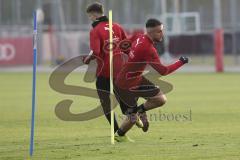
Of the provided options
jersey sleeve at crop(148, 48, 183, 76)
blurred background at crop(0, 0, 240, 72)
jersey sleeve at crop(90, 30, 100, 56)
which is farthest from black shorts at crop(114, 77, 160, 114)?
blurred background at crop(0, 0, 240, 72)

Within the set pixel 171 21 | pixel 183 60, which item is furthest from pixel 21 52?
pixel 183 60

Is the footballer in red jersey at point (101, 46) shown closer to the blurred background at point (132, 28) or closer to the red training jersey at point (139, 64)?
the red training jersey at point (139, 64)

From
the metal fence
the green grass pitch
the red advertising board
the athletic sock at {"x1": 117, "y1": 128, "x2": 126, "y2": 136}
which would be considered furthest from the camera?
the red advertising board

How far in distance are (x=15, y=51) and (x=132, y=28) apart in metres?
7.07

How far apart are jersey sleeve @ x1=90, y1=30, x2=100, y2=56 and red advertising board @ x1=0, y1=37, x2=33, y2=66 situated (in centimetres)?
3142

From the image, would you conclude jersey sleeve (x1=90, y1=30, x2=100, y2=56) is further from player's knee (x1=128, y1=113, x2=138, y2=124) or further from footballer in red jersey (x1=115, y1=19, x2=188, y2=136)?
player's knee (x1=128, y1=113, x2=138, y2=124)

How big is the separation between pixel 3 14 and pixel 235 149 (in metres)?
37.3

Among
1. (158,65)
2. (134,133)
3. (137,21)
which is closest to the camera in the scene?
(158,65)

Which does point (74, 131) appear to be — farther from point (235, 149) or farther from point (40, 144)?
point (235, 149)

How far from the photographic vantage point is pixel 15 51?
44375 mm

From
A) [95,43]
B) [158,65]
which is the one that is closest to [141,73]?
[158,65]

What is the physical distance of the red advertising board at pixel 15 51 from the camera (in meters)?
43.5

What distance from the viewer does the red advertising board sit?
4353 cm

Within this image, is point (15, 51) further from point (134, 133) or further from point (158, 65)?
point (158, 65)
